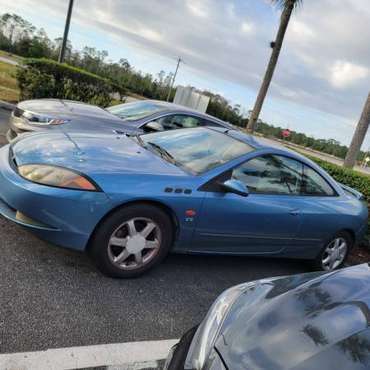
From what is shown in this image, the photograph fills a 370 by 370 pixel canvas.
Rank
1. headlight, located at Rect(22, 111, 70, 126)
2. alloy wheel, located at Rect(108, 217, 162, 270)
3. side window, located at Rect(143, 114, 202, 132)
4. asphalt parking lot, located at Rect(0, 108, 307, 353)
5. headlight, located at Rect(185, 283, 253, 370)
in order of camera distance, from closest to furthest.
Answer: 1. headlight, located at Rect(185, 283, 253, 370)
2. asphalt parking lot, located at Rect(0, 108, 307, 353)
3. alloy wheel, located at Rect(108, 217, 162, 270)
4. headlight, located at Rect(22, 111, 70, 126)
5. side window, located at Rect(143, 114, 202, 132)

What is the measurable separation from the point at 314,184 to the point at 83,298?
2.78 meters

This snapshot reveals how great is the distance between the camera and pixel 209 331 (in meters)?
2.06

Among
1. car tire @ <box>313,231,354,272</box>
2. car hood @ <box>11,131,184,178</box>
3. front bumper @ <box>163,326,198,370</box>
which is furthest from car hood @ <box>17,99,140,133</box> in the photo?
front bumper @ <box>163,326,198,370</box>

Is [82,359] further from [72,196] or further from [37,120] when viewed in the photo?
[37,120]

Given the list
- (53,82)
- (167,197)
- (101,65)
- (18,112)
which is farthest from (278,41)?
(101,65)

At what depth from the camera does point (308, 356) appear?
5.61 feet

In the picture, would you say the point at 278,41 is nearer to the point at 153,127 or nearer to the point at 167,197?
the point at 153,127

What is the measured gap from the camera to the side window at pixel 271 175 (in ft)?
13.5

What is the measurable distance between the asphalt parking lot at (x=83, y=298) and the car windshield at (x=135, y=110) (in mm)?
3526

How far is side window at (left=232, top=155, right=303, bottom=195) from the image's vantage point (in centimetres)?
412

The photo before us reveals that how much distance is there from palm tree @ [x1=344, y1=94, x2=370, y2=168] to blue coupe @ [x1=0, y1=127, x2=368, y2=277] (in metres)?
5.81

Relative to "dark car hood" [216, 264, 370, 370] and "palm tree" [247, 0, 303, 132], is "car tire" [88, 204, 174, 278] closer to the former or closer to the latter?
"dark car hood" [216, 264, 370, 370]

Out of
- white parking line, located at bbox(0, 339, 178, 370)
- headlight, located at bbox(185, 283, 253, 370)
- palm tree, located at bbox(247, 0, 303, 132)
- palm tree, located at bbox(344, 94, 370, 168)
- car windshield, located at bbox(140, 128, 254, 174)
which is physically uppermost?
palm tree, located at bbox(247, 0, 303, 132)

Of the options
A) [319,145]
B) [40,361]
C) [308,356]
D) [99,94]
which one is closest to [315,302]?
[308,356]
